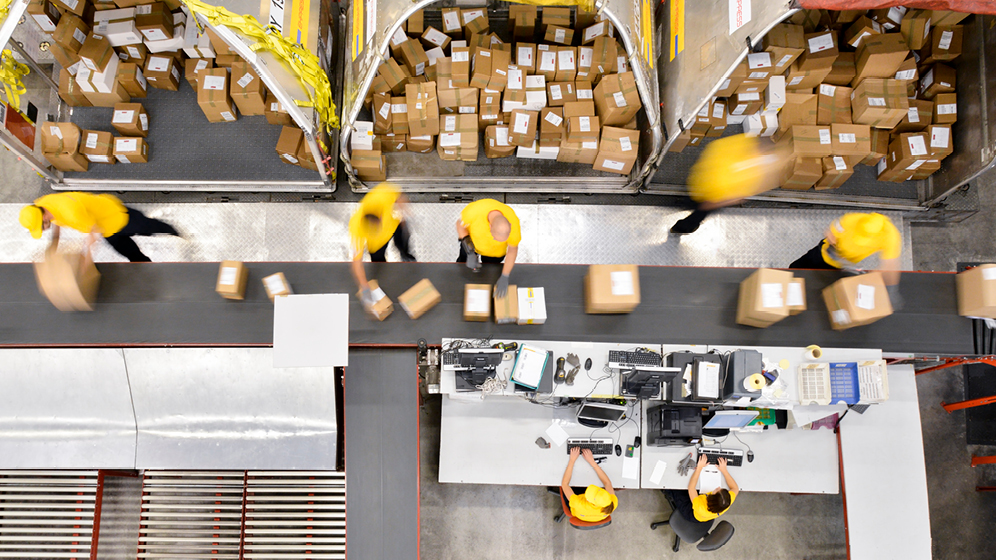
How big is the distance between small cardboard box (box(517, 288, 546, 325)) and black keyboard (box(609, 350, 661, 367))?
2.13 ft

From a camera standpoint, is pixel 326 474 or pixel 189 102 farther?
pixel 189 102

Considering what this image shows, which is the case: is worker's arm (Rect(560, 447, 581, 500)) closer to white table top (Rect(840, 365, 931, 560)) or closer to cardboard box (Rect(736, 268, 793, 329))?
cardboard box (Rect(736, 268, 793, 329))

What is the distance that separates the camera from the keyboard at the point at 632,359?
13.8 ft

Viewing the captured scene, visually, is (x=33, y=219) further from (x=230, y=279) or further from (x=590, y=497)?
(x=590, y=497)

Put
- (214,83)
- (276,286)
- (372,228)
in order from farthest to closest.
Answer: (214,83) < (372,228) < (276,286)

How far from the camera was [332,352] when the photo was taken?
4184 millimetres

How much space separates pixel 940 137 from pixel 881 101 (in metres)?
0.78

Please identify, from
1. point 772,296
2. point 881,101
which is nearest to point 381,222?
point 772,296

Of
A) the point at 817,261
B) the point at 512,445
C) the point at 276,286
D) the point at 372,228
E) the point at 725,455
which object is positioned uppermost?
the point at 372,228

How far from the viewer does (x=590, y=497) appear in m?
4.43

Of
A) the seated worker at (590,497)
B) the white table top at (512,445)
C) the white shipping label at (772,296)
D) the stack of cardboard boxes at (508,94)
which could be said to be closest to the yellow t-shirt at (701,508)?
the white table top at (512,445)

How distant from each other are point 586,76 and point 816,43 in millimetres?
2380

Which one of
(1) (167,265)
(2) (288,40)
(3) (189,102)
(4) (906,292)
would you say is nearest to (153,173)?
Answer: (3) (189,102)

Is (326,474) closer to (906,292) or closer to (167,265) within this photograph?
(167,265)
